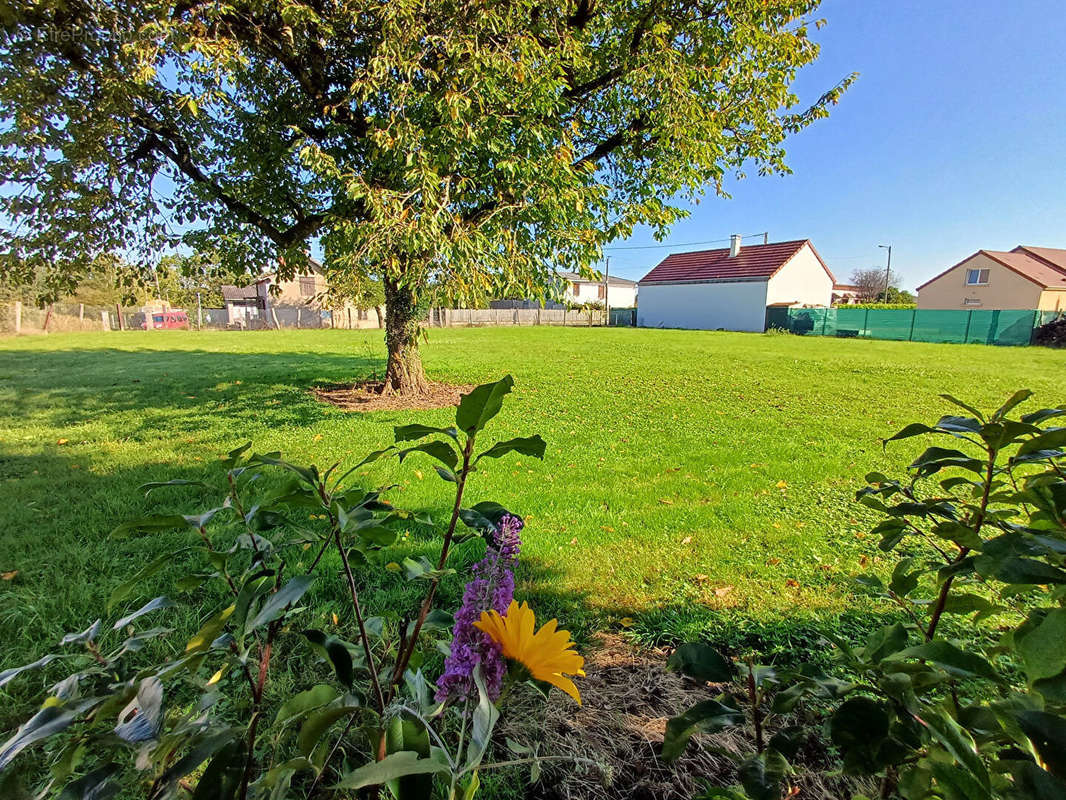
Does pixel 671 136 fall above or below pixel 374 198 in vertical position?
above

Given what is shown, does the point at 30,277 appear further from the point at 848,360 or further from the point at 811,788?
the point at 848,360

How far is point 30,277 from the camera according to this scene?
539cm

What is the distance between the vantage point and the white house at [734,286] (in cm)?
3012

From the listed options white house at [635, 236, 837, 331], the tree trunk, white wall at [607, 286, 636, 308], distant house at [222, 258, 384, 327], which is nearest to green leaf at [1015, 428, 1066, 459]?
the tree trunk

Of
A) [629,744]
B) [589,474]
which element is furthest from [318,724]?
[589,474]

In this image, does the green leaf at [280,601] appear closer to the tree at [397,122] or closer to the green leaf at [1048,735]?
the green leaf at [1048,735]

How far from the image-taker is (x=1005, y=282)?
1191 inches

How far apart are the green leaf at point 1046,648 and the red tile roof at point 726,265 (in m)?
33.0

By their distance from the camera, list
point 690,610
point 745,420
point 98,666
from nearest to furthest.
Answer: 1. point 98,666
2. point 690,610
3. point 745,420

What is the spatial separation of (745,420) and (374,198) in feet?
16.3

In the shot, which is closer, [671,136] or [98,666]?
[98,666]

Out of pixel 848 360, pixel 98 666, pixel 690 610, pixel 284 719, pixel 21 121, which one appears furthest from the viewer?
pixel 848 360

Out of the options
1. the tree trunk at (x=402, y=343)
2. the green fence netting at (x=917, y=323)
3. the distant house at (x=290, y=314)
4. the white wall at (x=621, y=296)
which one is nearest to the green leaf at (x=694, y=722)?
the tree trunk at (x=402, y=343)

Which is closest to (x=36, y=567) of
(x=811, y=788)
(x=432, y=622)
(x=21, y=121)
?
(x=432, y=622)
